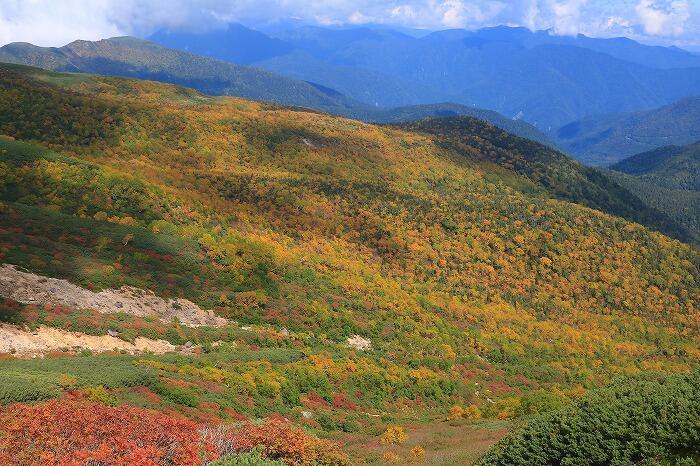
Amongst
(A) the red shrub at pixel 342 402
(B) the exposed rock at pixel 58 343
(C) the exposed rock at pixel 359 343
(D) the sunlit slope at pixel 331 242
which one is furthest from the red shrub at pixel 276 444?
(C) the exposed rock at pixel 359 343

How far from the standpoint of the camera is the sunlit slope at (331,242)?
149 ft

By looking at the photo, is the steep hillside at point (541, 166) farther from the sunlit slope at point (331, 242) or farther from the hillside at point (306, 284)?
the hillside at point (306, 284)

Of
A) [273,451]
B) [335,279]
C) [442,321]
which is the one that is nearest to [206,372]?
[273,451]

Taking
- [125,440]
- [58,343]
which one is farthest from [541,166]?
[125,440]

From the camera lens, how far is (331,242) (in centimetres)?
6975

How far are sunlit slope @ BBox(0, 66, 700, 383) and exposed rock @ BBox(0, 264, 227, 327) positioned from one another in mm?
1254

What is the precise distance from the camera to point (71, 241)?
41.7 m

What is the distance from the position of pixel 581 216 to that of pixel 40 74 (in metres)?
128

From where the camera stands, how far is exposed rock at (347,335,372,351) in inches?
1788

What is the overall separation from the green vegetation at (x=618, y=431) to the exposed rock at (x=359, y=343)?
26279mm

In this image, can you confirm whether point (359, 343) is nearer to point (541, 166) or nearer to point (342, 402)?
point (342, 402)

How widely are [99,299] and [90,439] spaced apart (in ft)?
79.8

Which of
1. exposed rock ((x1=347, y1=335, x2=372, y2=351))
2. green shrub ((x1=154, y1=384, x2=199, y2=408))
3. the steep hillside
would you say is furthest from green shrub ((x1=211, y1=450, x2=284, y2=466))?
the steep hillside

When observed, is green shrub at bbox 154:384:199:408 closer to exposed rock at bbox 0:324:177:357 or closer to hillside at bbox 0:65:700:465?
hillside at bbox 0:65:700:465
